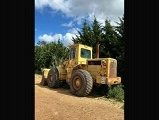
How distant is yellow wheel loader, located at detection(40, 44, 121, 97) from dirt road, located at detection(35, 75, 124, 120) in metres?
0.54

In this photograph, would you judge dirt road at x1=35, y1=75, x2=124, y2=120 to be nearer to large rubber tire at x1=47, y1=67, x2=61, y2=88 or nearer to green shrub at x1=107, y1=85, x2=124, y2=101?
green shrub at x1=107, y1=85, x2=124, y2=101

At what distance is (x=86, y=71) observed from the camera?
1214 centimetres

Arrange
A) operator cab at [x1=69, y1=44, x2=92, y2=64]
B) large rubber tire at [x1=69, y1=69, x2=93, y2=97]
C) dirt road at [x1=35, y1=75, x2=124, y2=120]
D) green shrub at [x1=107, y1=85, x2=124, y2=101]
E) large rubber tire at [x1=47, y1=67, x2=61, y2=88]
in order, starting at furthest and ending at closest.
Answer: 1. large rubber tire at [x1=47, y1=67, x2=61, y2=88]
2. operator cab at [x1=69, y1=44, x2=92, y2=64]
3. green shrub at [x1=107, y1=85, x2=124, y2=101]
4. large rubber tire at [x1=69, y1=69, x2=93, y2=97]
5. dirt road at [x1=35, y1=75, x2=124, y2=120]

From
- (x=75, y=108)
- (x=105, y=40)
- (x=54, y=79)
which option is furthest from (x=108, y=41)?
(x=75, y=108)

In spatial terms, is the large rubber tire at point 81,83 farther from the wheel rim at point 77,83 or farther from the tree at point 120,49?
the tree at point 120,49

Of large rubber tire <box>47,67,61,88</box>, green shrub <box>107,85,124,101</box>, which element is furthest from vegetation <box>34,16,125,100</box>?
large rubber tire <box>47,67,61,88</box>

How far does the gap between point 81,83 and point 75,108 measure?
253 cm

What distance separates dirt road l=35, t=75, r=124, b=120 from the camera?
8219 mm

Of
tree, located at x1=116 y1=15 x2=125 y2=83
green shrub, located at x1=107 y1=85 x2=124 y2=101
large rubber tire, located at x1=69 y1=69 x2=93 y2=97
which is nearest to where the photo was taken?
large rubber tire, located at x1=69 y1=69 x2=93 y2=97

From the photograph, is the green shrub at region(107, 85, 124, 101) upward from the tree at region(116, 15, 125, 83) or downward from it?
downward

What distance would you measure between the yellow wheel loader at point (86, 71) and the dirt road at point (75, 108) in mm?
539
